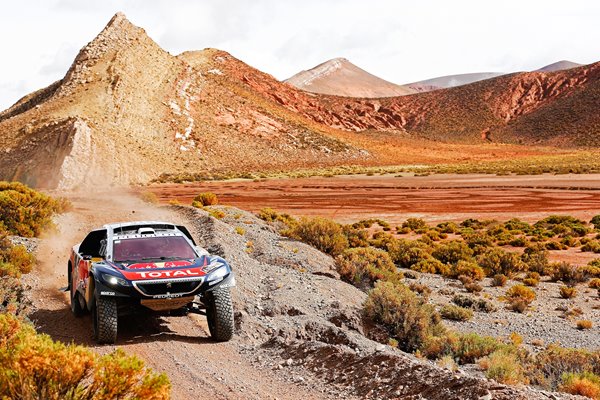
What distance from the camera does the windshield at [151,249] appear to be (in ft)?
35.7

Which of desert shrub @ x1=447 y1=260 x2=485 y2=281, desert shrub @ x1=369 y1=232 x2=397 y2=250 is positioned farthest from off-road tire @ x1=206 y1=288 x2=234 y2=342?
desert shrub @ x1=369 y1=232 x2=397 y2=250

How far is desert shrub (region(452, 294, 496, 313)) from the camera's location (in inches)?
771

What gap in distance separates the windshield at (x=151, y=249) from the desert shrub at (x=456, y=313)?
31.3ft

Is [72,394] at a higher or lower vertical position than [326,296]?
higher

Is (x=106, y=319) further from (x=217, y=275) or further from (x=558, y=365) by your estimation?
(x=558, y=365)

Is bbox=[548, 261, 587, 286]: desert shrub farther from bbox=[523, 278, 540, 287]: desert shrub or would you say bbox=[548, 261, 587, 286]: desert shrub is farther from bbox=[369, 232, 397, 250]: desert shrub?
bbox=[369, 232, 397, 250]: desert shrub

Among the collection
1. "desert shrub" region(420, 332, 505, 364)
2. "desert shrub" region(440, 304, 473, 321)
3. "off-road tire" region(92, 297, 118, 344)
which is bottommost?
"desert shrub" region(440, 304, 473, 321)

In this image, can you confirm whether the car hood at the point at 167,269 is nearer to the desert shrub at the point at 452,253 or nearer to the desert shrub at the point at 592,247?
the desert shrub at the point at 452,253

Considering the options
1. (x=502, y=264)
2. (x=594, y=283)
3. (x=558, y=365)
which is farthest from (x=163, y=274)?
(x=502, y=264)

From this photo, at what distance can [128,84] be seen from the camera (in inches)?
3620

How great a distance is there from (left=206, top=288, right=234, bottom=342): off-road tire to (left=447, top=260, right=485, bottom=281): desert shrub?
1549cm

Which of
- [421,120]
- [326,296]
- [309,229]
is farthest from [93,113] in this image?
[421,120]

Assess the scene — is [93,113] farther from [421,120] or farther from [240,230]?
[421,120]

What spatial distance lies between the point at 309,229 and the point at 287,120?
91.5 metres
